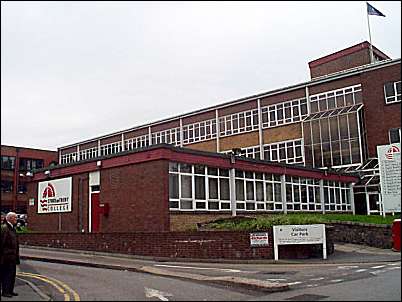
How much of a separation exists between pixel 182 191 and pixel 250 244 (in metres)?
5.57

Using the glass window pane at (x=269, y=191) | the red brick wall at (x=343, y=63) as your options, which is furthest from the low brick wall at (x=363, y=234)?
the red brick wall at (x=343, y=63)

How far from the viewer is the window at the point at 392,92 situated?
40719 mm

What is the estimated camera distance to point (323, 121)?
146ft

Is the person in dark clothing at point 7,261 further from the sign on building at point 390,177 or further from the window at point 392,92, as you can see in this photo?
the window at point 392,92

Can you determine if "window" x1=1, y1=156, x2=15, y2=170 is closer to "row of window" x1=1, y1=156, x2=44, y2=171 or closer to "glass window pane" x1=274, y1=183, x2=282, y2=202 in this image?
"row of window" x1=1, y1=156, x2=44, y2=171

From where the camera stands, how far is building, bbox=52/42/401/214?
41.2 m

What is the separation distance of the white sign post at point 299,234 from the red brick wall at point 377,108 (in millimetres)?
23460

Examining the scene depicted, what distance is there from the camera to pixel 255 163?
98.0ft

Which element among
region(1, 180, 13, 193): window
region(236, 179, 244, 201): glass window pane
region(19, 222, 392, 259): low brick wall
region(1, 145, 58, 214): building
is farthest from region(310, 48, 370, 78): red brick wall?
region(1, 180, 13, 193): window

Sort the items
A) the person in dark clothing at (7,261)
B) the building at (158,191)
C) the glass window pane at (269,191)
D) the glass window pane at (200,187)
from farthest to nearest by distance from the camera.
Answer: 1. the glass window pane at (269,191)
2. the glass window pane at (200,187)
3. the building at (158,191)
4. the person in dark clothing at (7,261)

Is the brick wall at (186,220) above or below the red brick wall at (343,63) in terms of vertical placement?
below

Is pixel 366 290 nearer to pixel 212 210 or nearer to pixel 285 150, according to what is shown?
pixel 212 210

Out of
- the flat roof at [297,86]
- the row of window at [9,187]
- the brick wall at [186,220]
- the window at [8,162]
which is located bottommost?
the brick wall at [186,220]

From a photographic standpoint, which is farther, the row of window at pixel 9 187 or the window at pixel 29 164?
the window at pixel 29 164
